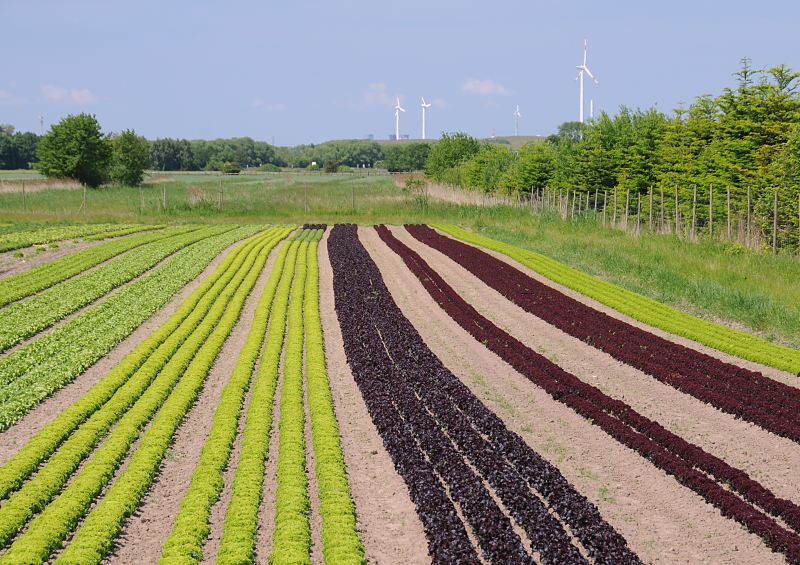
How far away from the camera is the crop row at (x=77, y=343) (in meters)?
13.8

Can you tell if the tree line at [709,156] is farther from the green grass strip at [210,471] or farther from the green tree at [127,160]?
the green tree at [127,160]

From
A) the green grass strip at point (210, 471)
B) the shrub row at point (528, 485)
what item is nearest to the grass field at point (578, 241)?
the shrub row at point (528, 485)

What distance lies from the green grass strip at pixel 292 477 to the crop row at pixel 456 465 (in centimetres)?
110

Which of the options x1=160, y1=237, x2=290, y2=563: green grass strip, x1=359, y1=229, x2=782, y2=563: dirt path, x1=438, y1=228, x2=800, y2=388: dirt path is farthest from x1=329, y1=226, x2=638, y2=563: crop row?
x1=438, y1=228, x2=800, y2=388: dirt path

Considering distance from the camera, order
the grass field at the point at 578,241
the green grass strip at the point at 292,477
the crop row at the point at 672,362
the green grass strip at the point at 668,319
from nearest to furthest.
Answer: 1. the green grass strip at the point at 292,477
2. the crop row at the point at 672,362
3. the green grass strip at the point at 668,319
4. the grass field at the point at 578,241

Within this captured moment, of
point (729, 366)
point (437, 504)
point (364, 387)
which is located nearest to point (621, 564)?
point (437, 504)

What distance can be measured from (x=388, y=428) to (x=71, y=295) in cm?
1392

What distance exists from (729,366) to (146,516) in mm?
10671

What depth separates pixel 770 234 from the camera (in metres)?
28.5

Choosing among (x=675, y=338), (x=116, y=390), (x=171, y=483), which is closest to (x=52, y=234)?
(x=116, y=390)

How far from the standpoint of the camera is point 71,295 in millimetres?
23078

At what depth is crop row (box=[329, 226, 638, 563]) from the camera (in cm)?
853

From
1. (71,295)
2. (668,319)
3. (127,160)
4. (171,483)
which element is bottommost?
(171,483)

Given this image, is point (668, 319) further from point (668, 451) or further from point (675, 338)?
point (668, 451)
